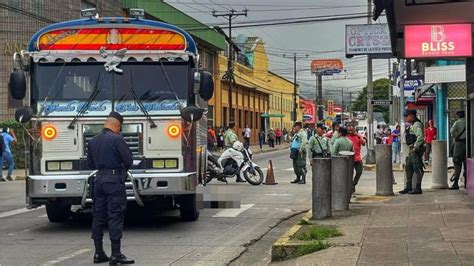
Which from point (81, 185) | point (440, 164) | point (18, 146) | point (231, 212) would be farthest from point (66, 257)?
point (18, 146)

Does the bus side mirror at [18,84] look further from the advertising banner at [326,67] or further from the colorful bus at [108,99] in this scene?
the advertising banner at [326,67]

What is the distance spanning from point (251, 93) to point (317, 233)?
60.5 metres

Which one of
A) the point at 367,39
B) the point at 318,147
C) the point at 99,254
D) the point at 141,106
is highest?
the point at 367,39

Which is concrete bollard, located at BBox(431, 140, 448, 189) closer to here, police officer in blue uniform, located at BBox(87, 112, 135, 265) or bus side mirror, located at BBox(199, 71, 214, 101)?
bus side mirror, located at BBox(199, 71, 214, 101)

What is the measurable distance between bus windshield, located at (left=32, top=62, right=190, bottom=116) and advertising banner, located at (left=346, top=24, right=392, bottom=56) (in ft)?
65.9

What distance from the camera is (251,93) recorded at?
2734 inches

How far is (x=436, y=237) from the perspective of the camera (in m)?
8.81

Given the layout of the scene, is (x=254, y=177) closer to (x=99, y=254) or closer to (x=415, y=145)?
(x=415, y=145)

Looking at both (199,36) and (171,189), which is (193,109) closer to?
(171,189)

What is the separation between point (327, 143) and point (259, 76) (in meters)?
55.9

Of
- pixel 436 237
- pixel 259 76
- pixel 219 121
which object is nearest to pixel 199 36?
pixel 219 121

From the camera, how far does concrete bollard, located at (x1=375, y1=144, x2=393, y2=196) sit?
1441 cm

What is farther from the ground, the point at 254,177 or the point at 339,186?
the point at 339,186

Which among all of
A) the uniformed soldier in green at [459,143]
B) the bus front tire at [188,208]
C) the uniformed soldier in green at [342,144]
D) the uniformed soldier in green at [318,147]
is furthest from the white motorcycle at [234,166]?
the bus front tire at [188,208]
